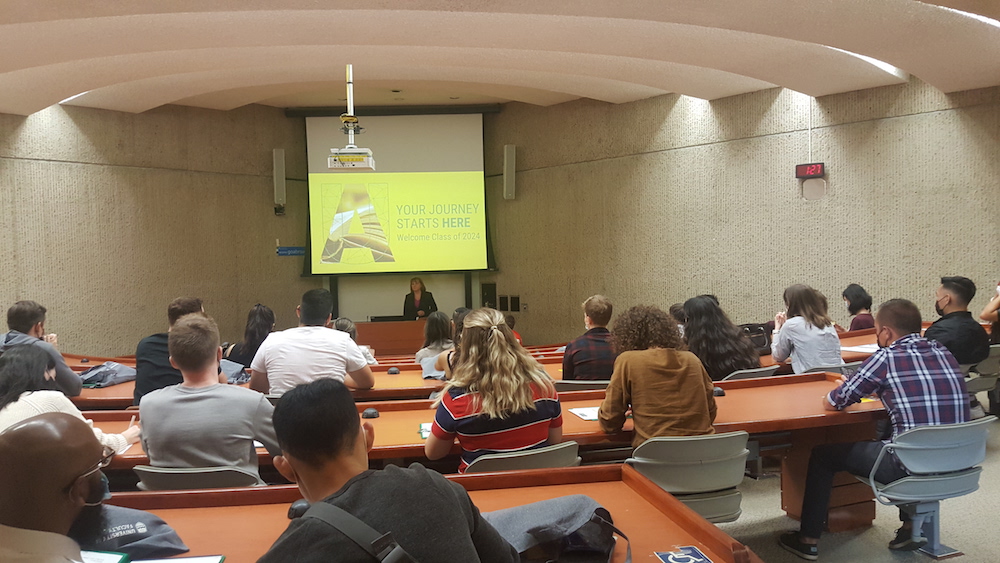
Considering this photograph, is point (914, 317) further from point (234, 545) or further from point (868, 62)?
point (868, 62)

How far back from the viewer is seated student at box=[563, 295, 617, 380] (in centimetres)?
403

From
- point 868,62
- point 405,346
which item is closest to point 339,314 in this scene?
point 405,346

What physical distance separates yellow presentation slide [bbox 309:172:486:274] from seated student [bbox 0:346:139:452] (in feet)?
24.9

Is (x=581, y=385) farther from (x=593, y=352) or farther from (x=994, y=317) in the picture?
(x=994, y=317)

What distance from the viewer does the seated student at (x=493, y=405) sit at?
2.56 meters

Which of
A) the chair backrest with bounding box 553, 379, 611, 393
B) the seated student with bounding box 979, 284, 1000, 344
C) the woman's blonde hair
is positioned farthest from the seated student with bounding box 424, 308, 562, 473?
the seated student with bounding box 979, 284, 1000, 344

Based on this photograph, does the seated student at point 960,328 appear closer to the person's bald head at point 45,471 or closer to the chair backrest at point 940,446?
the chair backrest at point 940,446

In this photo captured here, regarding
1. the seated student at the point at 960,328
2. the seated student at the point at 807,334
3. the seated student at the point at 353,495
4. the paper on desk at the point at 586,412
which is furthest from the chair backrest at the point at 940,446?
the seated student at the point at 353,495

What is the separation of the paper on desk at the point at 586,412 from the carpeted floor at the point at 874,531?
1049 mm

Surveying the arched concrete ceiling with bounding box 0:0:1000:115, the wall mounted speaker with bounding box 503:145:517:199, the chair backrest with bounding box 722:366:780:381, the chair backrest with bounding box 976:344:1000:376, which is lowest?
the chair backrest with bounding box 976:344:1000:376

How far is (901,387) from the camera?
9.69 feet

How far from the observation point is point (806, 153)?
7746mm

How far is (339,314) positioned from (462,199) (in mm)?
2675

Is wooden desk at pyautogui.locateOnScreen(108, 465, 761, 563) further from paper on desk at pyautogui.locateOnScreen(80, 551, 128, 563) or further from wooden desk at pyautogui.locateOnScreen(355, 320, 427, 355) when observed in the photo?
wooden desk at pyautogui.locateOnScreen(355, 320, 427, 355)
